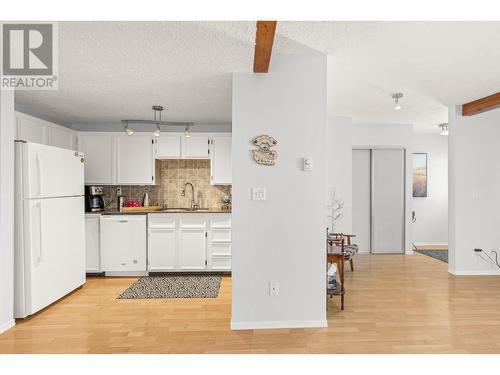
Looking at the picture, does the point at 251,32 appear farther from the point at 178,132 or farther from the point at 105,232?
the point at 105,232

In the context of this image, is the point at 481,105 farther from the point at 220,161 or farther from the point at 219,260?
the point at 219,260

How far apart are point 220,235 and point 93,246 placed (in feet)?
6.03

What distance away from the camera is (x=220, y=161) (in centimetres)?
520

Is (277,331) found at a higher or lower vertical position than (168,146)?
lower

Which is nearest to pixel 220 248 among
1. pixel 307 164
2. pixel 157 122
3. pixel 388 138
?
pixel 157 122

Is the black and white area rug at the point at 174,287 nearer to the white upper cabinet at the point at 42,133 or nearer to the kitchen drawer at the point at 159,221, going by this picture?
the kitchen drawer at the point at 159,221

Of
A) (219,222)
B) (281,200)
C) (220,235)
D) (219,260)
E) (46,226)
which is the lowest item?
(219,260)

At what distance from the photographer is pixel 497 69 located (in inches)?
130

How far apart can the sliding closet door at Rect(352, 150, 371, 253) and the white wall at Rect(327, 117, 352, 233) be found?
52 centimetres

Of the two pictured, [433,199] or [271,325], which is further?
[433,199]

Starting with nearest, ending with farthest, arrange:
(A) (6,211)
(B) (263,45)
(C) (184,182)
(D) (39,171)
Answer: (B) (263,45) < (A) (6,211) < (D) (39,171) < (C) (184,182)

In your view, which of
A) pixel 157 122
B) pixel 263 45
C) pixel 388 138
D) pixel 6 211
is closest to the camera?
pixel 263 45

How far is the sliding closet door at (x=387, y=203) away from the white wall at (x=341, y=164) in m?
0.75

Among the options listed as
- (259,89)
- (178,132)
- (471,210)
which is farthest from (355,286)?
(178,132)
